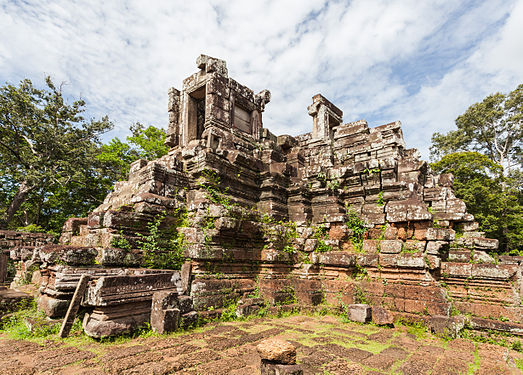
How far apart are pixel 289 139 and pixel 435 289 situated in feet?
21.1

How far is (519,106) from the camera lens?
25.7 m

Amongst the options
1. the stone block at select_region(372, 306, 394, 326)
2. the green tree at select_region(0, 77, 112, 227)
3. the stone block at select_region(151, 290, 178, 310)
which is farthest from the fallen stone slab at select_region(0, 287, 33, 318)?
the green tree at select_region(0, 77, 112, 227)

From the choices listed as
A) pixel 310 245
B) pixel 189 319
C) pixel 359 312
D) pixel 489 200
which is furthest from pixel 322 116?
pixel 489 200

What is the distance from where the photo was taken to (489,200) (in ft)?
65.1

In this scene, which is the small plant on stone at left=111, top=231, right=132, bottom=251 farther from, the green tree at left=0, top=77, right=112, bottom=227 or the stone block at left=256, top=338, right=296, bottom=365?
the green tree at left=0, top=77, right=112, bottom=227

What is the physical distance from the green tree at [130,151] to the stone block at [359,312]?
1995 centimetres

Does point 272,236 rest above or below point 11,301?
above

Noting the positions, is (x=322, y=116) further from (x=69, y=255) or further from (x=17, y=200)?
(x=17, y=200)

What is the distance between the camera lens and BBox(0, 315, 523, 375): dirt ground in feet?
10.3

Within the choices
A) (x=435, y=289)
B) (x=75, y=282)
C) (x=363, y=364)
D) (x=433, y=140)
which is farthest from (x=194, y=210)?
(x=433, y=140)

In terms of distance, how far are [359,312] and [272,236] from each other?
252 cm

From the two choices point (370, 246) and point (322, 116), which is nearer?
point (370, 246)

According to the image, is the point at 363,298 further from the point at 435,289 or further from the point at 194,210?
the point at 194,210

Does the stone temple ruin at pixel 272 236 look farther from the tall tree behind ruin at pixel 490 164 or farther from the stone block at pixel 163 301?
the tall tree behind ruin at pixel 490 164
